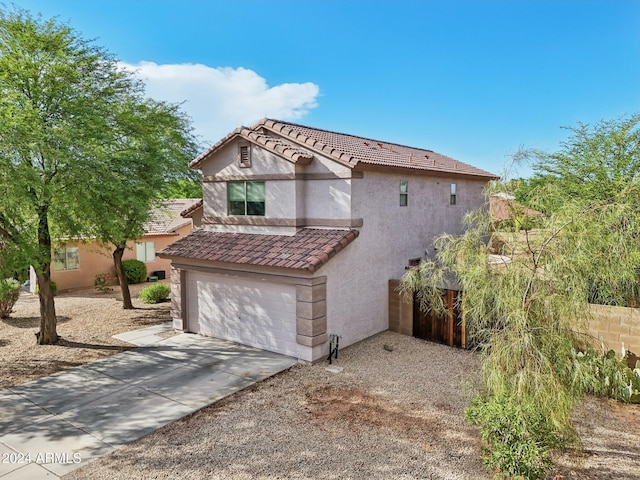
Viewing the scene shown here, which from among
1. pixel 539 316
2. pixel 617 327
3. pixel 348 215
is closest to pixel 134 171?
pixel 348 215

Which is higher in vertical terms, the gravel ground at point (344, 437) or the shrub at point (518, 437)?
the shrub at point (518, 437)

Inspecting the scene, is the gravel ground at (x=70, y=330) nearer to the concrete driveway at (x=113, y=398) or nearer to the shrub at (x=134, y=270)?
the concrete driveway at (x=113, y=398)

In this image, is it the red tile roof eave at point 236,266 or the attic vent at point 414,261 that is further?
the attic vent at point 414,261

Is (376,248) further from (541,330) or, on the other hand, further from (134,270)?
(134,270)

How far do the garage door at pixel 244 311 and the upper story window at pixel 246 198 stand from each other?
8.26ft

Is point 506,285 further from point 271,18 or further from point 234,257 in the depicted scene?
point 271,18

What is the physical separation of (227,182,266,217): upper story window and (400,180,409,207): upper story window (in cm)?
489

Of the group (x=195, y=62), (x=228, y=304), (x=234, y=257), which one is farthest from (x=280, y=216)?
Result: (x=195, y=62)

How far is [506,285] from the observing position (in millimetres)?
6160

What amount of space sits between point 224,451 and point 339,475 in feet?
6.93

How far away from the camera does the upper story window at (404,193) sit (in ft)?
47.9

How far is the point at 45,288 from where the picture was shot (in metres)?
12.9

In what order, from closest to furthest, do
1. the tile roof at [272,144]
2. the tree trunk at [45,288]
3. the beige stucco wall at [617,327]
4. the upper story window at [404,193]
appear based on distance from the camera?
the beige stucco wall at [617,327] → the tree trunk at [45,288] → the tile roof at [272,144] → the upper story window at [404,193]

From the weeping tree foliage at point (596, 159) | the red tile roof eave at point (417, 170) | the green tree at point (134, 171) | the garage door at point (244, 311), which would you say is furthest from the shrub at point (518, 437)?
the green tree at point (134, 171)
